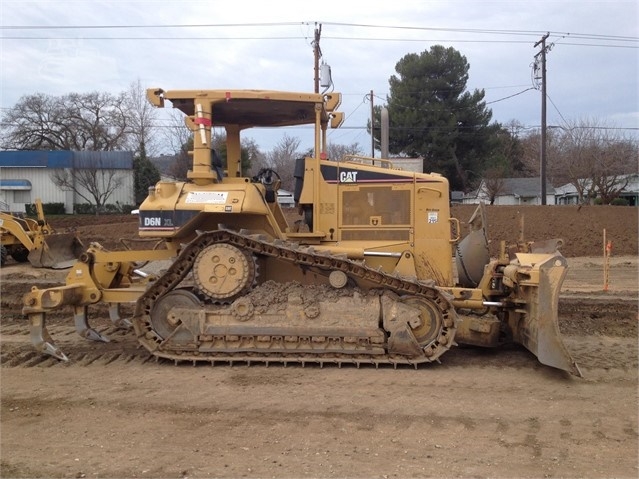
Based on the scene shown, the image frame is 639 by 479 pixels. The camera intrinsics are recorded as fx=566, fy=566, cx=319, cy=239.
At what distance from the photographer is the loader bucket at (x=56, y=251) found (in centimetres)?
1568

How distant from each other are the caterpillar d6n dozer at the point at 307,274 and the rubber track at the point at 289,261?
0.02 m

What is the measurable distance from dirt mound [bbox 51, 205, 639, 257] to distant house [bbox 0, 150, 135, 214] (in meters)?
14.1

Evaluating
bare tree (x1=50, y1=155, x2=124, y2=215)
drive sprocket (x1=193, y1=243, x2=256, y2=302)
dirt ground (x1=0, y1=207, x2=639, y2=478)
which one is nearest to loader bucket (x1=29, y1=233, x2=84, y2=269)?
dirt ground (x1=0, y1=207, x2=639, y2=478)

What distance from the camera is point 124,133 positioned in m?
47.8

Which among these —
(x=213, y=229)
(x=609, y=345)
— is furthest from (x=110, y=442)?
(x=609, y=345)

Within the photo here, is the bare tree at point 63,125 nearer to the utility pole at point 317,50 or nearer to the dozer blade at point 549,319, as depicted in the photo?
the utility pole at point 317,50

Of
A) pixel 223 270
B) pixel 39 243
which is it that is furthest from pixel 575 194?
pixel 223 270

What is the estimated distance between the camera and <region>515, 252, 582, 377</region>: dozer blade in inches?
229

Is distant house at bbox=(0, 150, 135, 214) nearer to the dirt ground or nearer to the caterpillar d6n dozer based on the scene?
the dirt ground

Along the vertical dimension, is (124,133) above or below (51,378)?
above

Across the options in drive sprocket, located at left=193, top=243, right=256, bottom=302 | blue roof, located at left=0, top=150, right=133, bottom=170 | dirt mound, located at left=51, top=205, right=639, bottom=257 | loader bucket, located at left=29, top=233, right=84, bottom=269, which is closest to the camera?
drive sprocket, located at left=193, top=243, right=256, bottom=302

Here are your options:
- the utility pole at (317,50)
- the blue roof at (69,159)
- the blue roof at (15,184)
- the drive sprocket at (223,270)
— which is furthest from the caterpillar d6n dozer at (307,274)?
the blue roof at (15,184)

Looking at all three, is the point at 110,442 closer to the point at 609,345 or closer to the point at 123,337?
the point at 123,337

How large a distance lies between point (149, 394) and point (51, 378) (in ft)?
4.49
